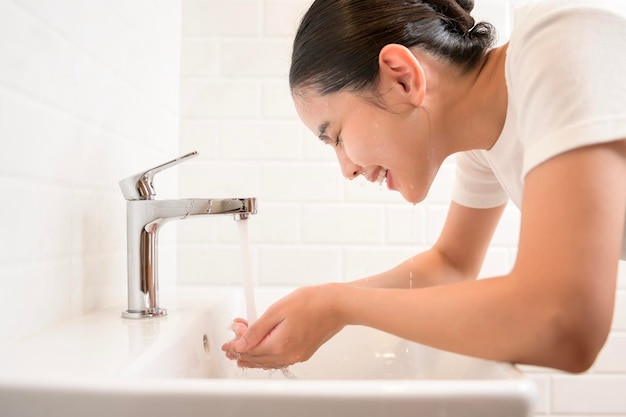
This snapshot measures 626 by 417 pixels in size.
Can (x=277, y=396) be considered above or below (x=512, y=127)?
below

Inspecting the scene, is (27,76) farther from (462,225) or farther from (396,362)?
(462,225)

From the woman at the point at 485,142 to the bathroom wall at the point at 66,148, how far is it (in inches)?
9.0

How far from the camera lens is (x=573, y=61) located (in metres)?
0.63

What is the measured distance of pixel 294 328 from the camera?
70cm

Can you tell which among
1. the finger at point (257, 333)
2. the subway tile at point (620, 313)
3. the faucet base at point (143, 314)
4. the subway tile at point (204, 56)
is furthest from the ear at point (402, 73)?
the subway tile at point (620, 313)

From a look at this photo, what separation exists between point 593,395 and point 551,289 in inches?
36.2

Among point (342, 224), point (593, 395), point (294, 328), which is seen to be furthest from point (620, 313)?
point (294, 328)

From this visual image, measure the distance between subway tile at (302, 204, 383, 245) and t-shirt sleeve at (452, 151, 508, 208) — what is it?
279 millimetres

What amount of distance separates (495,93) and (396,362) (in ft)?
1.31

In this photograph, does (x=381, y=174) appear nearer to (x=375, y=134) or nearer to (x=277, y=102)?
(x=375, y=134)

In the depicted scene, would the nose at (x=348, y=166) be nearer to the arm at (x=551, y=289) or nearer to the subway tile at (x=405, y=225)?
the arm at (x=551, y=289)

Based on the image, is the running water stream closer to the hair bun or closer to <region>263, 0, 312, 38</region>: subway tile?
the hair bun

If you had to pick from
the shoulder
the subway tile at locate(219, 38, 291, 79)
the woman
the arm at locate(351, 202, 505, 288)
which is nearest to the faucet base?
the woman

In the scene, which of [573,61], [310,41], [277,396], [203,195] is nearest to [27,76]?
[310,41]
